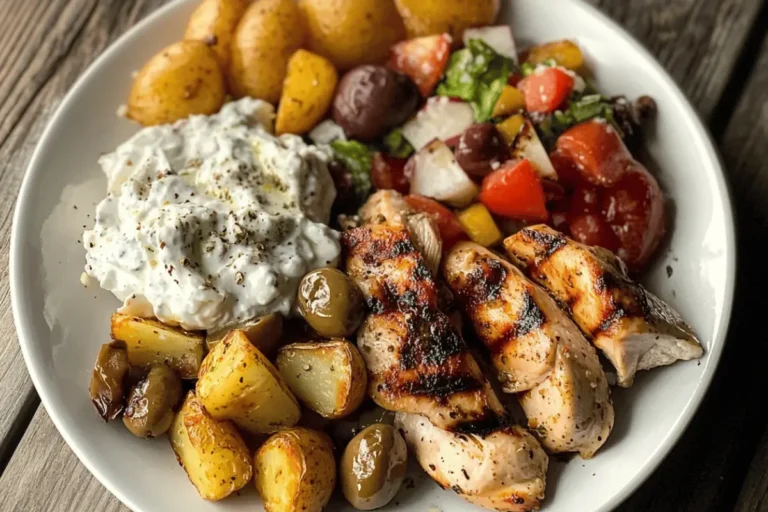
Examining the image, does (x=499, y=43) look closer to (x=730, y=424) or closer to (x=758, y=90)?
(x=758, y=90)

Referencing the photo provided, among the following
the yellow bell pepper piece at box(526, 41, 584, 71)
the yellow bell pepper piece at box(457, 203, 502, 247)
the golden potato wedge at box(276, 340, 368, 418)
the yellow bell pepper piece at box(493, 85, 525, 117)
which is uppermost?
the yellow bell pepper piece at box(526, 41, 584, 71)

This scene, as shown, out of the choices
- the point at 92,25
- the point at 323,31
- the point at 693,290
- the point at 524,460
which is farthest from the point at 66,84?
the point at 693,290

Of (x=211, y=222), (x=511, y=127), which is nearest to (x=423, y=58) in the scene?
(x=511, y=127)

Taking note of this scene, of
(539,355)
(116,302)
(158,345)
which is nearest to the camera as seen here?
(539,355)

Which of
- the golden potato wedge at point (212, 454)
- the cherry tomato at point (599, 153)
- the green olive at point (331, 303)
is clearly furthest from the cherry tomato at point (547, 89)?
the golden potato wedge at point (212, 454)

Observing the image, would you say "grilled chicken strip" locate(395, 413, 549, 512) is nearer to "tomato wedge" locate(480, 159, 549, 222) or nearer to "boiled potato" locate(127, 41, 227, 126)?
"tomato wedge" locate(480, 159, 549, 222)

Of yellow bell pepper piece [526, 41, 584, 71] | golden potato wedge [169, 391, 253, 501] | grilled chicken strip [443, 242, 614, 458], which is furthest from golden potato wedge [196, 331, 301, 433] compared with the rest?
yellow bell pepper piece [526, 41, 584, 71]

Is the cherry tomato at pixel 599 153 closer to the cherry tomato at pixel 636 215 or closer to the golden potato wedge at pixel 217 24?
the cherry tomato at pixel 636 215

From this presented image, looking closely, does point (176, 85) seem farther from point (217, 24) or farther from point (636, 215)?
point (636, 215)
